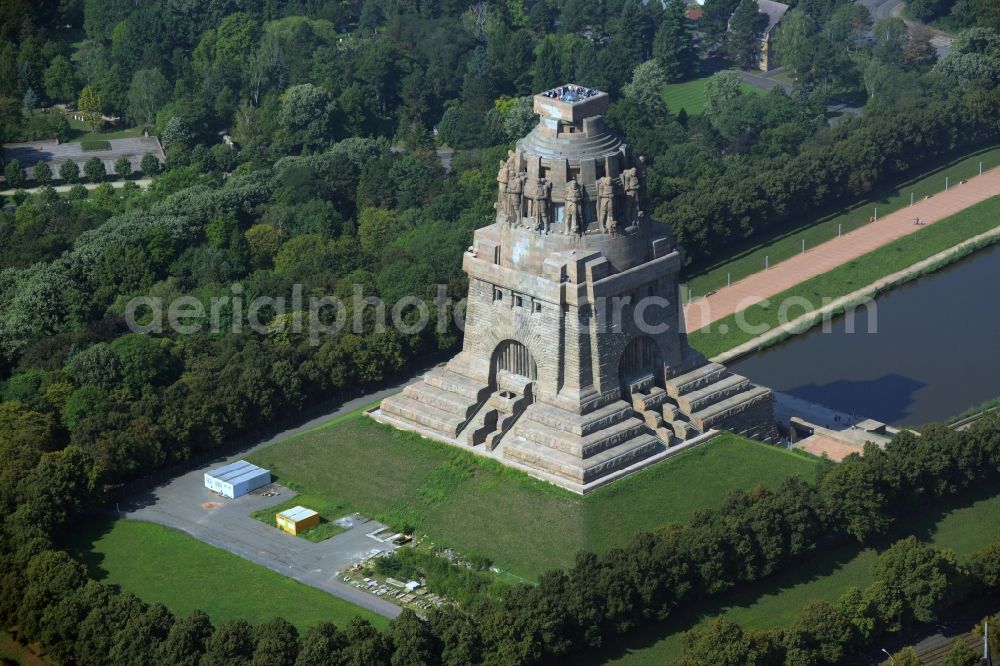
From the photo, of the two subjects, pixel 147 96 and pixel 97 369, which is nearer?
pixel 97 369

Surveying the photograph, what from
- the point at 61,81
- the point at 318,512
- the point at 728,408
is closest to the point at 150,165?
the point at 61,81

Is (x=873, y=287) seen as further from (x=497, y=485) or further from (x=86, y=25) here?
(x=86, y=25)

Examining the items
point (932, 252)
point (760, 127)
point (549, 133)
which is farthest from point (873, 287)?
point (549, 133)

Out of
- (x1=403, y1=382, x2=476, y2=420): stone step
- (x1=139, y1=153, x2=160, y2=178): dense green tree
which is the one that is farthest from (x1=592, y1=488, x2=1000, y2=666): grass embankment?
(x1=139, y1=153, x2=160, y2=178): dense green tree

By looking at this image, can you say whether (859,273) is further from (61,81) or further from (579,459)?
(61,81)

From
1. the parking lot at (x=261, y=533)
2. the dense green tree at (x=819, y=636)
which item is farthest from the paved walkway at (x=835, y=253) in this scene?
the dense green tree at (x=819, y=636)

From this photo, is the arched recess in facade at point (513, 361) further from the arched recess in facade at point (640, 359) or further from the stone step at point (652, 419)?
the stone step at point (652, 419)

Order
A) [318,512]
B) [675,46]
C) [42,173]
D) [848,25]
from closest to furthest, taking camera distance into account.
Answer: [318,512] → [42,173] → [675,46] → [848,25]
